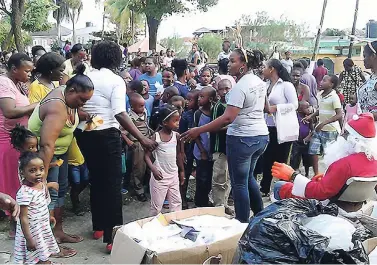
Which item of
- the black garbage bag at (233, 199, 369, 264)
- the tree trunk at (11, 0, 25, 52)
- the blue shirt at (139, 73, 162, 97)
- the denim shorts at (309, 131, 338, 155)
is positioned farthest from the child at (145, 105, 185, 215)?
the tree trunk at (11, 0, 25, 52)

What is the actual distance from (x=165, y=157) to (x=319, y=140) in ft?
9.21

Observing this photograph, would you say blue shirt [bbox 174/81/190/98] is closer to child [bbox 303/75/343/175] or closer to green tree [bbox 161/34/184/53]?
child [bbox 303/75/343/175]

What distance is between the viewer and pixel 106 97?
12.9 feet

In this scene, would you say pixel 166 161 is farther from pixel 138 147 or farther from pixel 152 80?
pixel 152 80

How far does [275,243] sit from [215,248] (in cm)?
72

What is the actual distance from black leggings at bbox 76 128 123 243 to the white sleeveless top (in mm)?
428


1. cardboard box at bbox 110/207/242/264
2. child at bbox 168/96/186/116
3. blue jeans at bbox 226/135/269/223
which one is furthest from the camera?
child at bbox 168/96/186/116

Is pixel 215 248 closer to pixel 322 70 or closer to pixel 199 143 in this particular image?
pixel 199 143

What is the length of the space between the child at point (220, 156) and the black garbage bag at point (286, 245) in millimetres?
2618

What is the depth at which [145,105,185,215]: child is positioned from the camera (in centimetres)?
435

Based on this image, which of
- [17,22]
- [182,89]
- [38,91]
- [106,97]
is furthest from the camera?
[17,22]

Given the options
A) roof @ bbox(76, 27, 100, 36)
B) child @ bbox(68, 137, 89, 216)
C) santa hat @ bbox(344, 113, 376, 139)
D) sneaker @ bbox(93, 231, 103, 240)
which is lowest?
sneaker @ bbox(93, 231, 103, 240)

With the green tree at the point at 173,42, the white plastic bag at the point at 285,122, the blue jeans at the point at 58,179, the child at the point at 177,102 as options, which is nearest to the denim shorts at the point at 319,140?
the white plastic bag at the point at 285,122

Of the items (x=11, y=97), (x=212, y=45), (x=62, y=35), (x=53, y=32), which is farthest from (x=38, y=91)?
(x=62, y=35)
